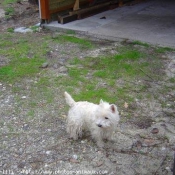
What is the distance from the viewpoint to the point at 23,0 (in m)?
13.2

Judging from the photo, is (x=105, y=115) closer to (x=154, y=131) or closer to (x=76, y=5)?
(x=154, y=131)

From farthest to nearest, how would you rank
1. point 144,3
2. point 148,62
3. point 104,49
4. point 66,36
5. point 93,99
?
point 144,3
point 66,36
point 104,49
point 148,62
point 93,99

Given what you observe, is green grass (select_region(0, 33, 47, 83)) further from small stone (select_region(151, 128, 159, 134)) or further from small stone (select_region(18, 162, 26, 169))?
small stone (select_region(151, 128, 159, 134))

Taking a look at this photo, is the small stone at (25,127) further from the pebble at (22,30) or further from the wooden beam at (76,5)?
the wooden beam at (76,5)

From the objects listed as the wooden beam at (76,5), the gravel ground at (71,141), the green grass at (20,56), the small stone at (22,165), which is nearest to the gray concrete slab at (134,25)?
the wooden beam at (76,5)

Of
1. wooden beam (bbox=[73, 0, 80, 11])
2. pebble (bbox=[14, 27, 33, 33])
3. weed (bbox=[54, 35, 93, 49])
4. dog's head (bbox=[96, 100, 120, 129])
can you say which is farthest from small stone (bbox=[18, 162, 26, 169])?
wooden beam (bbox=[73, 0, 80, 11])

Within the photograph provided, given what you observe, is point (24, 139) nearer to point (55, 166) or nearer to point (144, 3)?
point (55, 166)

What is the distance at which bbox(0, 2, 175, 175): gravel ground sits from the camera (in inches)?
156

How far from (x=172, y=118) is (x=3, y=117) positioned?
2.53 metres

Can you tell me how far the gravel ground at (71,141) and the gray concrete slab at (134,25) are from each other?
8.72ft

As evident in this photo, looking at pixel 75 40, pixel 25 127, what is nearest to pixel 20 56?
pixel 75 40

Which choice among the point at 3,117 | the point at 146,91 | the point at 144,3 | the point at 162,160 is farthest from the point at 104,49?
the point at 144,3

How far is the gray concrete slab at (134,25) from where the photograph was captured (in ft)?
27.9

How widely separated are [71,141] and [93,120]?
54cm
